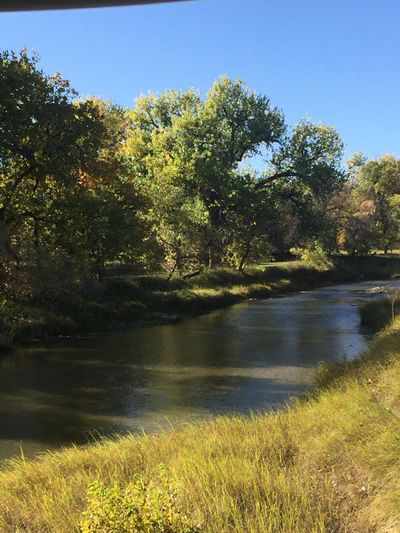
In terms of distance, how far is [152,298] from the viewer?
85.9 feet

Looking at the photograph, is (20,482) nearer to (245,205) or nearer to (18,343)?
(18,343)

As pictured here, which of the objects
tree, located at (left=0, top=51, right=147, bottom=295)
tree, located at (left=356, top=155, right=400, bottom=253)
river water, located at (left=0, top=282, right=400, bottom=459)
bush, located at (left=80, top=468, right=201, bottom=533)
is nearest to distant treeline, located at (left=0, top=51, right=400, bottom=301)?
tree, located at (left=0, top=51, right=147, bottom=295)

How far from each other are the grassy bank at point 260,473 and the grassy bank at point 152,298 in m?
13.8

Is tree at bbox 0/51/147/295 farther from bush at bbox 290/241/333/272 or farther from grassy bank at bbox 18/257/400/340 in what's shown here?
bush at bbox 290/241/333/272

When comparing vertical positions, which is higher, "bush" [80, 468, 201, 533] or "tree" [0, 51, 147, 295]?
"tree" [0, 51, 147, 295]

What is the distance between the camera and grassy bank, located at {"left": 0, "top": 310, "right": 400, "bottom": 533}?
4254 millimetres

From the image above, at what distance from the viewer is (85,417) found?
1085 cm

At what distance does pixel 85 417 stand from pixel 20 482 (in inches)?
196

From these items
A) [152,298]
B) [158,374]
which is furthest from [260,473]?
[152,298]

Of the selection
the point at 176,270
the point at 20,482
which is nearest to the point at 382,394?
the point at 20,482

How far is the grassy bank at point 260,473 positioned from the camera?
14.0 feet

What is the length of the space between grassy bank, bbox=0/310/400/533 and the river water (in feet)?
10.2

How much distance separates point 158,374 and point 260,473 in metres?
9.50

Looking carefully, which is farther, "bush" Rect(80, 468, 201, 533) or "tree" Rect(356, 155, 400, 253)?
"tree" Rect(356, 155, 400, 253)
